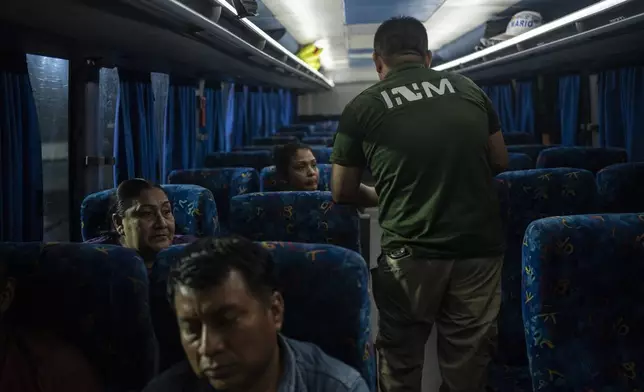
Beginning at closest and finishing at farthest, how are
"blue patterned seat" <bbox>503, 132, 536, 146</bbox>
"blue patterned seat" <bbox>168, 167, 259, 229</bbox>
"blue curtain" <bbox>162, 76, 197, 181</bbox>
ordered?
"blue patterned seat" <bbox>168, 167, 259, 229</bbox> < "blue curtain" <bbox>162, 76, 197, 181</bbox> < "blue patterned seat" <bbox>503, 132, 536, 146</bbox>

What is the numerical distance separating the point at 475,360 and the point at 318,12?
18.0 feet

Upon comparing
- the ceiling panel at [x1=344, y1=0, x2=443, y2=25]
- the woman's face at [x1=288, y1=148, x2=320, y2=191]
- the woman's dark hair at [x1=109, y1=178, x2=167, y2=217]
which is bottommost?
the woman's dark hair at [x1=109, y1=178, x2=167, y2=217]

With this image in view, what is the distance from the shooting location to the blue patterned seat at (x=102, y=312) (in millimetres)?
1526

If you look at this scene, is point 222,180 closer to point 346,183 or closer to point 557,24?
point 346,183

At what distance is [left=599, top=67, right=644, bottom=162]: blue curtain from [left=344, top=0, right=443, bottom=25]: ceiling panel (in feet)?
6.42

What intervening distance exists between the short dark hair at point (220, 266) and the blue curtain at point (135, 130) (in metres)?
3.49

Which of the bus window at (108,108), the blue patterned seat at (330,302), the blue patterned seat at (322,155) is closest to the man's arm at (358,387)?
the blue patterned seat at (330,302)

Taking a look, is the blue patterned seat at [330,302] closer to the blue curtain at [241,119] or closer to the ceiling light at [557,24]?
the ceiling light at [557,24]

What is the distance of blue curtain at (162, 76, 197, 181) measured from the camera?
6.12 meters

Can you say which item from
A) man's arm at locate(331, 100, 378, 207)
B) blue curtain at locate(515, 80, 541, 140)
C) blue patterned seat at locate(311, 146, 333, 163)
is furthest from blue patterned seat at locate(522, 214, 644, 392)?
blue curtain at locate(515, 80, 541, 140)

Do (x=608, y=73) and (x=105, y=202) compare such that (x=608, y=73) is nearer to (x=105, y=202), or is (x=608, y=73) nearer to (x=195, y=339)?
(x=105, y=202)

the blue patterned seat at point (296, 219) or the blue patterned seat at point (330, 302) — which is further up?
the blue patterned seat at point (296, 219)

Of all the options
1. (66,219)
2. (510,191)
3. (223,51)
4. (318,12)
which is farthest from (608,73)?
(66,219)

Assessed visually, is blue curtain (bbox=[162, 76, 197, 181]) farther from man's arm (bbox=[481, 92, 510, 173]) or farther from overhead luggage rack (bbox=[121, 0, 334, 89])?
man's arm (bbox=[481, 92, 510, 173])
